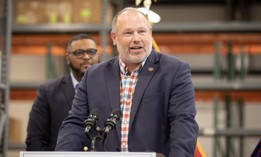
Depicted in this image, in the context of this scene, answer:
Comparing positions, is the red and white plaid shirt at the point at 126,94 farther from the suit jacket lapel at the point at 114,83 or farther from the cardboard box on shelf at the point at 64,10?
the cardboard box on shelf at the point at 64,10

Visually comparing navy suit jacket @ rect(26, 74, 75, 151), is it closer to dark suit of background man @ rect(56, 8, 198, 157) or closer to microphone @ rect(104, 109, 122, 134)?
dark suit of background man @ rect(56, 8, 198, 157)

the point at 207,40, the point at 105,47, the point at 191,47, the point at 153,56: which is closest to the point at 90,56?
the point at 153,56

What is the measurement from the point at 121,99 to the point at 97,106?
5.2 inches

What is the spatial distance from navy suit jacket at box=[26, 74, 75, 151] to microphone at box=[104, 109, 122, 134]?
1670mm

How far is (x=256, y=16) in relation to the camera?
9406 millimetres

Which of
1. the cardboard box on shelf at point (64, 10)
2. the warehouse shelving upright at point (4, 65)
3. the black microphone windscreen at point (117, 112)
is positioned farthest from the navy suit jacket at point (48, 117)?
the cardboard box on shelf at point (64, 10)

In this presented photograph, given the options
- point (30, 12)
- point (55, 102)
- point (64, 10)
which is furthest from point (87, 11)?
point (55, 102)

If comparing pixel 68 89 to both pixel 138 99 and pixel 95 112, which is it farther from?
pixel 95 112

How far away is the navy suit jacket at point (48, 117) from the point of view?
4.78 metres

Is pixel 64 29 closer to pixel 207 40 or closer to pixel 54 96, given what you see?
pixel 207 40

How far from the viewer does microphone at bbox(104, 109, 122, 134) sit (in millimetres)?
3039

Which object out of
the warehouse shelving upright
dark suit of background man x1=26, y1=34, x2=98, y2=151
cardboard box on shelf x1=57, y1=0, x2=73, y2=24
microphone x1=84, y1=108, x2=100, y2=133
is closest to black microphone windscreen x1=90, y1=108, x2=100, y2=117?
microphone x1=84, y1=108, x2=100, y2=133

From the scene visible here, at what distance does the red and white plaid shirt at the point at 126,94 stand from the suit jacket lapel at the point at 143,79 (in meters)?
0.04

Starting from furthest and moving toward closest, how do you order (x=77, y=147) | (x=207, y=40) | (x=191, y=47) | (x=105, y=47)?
(x=191, y=47), (x=207, y=40), (x=105, y=47), (x=77, y=147)
